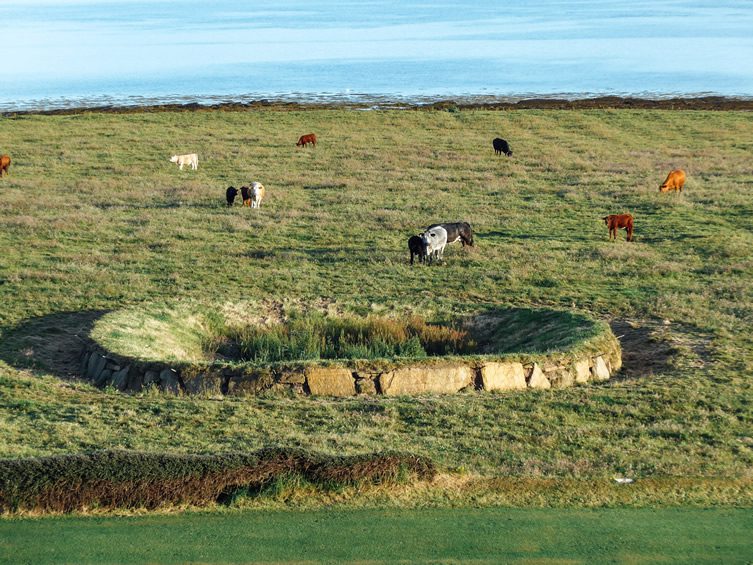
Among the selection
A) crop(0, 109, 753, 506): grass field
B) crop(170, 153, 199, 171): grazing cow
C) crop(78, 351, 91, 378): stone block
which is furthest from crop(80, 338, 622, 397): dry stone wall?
crop(170, 153, 199, 171): grazing cow

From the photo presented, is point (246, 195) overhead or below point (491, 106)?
overhead

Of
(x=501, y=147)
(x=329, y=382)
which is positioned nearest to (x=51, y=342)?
(x=329, y=382)

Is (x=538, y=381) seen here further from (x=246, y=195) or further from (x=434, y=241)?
(x=246, y=195)

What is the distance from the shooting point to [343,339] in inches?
880

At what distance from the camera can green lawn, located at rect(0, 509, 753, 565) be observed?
11.3m

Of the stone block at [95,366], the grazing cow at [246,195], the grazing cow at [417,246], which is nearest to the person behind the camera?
the stone block at [95,366]

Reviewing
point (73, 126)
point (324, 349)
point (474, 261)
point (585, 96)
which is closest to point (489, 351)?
point (324, 349)

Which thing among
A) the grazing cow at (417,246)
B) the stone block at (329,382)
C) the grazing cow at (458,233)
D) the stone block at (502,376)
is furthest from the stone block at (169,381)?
the grazing cow at (458,233)

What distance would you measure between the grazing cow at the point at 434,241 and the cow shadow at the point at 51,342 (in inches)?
350

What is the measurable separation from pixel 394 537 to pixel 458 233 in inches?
739

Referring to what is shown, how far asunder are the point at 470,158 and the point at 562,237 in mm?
18721

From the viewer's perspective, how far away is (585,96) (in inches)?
3846

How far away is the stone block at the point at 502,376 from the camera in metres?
18.7

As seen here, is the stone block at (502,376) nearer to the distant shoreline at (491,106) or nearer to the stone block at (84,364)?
the stone block at (84,364)
